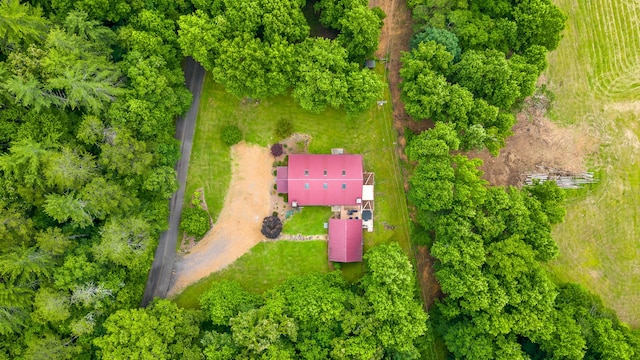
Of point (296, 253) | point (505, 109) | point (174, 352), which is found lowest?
point (174, 352)

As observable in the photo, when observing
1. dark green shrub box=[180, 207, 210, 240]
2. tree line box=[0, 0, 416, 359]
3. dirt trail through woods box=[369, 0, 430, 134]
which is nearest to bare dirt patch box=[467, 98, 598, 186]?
dirt trail through woods box=[369, 0, 430, 134]

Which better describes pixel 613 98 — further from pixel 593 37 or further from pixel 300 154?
pixel 300 154

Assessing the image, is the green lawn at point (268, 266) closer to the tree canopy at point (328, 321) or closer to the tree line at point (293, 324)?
the tree line at point (293, 324)

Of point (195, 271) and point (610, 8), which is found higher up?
point (610, 8)

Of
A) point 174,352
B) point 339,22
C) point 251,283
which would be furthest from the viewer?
point 251,283

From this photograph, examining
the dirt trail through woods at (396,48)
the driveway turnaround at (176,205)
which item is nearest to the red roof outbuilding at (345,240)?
the dirt trail through woods at (396,48)

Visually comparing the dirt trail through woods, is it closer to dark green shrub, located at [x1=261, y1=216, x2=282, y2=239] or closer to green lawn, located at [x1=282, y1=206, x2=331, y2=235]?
green lawn, located at [x1=282, y1=206, x2=331, y2=235]

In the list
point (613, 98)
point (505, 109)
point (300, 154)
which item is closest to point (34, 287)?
point (300, 154)

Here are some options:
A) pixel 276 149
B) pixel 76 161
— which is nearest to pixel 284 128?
pixel 276 149
